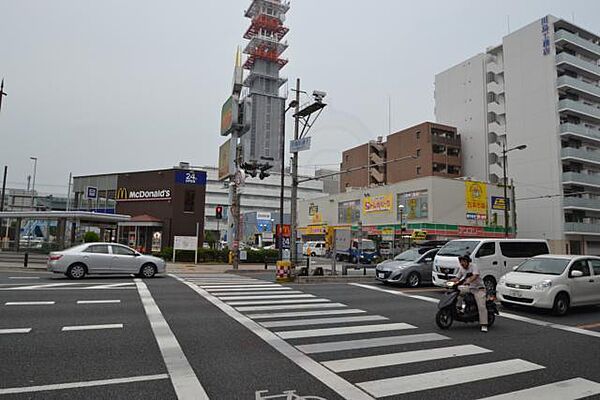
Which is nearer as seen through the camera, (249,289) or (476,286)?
(476,286)

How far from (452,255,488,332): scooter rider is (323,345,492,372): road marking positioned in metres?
1.62

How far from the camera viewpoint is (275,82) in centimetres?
5850

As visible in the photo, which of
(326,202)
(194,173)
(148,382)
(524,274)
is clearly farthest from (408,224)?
(148,382)

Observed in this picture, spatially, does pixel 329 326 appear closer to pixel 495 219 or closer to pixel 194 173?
pixel 194 173

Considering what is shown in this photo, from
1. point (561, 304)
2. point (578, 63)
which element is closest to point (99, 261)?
point (561, 304)

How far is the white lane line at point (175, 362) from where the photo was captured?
5.04m

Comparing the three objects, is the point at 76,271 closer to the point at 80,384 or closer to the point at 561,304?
the point at 80,384

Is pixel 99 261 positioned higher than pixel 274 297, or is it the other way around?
pixel 99 261

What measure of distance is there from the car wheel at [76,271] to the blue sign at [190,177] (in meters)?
18.5

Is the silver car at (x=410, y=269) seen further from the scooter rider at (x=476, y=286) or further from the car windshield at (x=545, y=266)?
the scooter rider at (x=476, y=286)

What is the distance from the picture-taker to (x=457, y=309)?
925 centimetres

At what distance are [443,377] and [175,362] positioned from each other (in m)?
3.67

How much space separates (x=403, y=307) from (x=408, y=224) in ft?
124

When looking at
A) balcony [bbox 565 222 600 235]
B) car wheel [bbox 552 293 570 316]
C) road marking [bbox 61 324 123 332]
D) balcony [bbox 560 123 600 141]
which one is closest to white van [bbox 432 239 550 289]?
car wheel [bbox 552 293 570 316]
